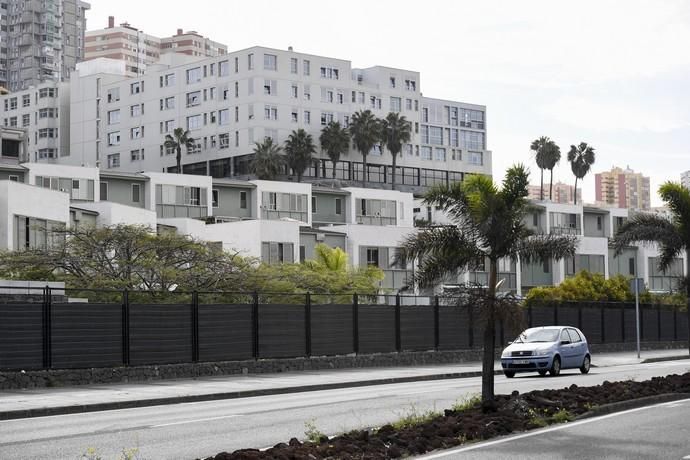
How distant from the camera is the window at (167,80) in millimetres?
118812

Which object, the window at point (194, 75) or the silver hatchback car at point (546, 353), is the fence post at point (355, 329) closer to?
the silver hatchback car at point (546, 353)

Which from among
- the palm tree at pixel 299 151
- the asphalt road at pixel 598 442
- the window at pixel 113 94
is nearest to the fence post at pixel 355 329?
the asphalt road at pixel 598 442

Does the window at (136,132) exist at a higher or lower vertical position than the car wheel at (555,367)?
higher

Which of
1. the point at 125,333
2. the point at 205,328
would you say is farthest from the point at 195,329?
the point at 125,333

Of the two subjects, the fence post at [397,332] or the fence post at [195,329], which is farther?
the fence post at [397,332]

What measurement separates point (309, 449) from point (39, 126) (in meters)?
127

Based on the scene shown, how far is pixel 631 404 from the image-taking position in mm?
18969

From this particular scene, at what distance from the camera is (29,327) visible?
2708 cm

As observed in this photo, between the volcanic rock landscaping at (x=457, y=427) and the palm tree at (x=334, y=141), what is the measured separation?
95.3m

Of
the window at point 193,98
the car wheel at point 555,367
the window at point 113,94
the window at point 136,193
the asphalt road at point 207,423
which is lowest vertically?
the car wheel at point 555,367

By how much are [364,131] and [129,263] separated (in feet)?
259

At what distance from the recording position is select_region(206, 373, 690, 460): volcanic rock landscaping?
12227 millimetres

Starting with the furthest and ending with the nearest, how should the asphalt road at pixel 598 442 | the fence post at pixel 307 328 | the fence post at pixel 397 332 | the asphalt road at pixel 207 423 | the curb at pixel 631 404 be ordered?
the fence post at pixel 397 332 → the fence post at pixel 307 328 → the curb at pixel 631 404 → the asphalt road at pixel 207 423 → the asphalt road at pixel 598 442

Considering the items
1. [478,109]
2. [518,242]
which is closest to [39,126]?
[478,109]
